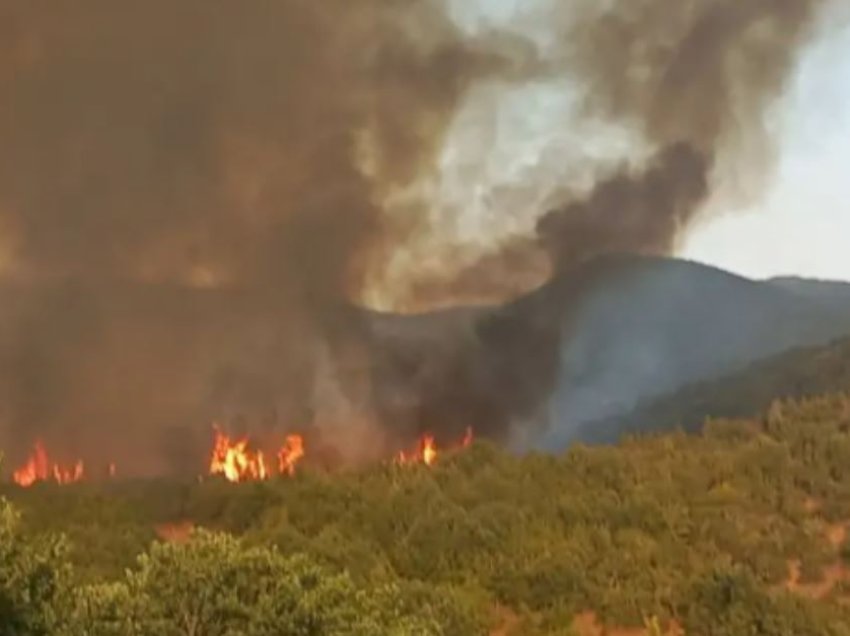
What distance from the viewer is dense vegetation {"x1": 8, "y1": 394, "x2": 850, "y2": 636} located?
24094 mm

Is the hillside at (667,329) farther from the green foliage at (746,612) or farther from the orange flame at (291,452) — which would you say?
the green foliage at (746,612)

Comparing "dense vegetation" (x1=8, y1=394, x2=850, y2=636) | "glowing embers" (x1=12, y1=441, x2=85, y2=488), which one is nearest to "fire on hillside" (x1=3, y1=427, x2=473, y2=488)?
"glowing embers" (x1=12, y1=441, x2=85, y2=488)

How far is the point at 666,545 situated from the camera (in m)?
51.6

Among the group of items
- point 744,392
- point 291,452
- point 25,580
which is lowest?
point 25,580

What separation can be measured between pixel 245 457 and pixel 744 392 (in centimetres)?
4059

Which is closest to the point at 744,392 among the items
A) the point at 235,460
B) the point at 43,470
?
the point at 235,460

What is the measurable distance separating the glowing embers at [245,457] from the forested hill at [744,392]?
25.5m

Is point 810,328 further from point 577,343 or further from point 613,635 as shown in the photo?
point 613,635

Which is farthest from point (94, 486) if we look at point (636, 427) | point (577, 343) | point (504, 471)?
point (577, 343)

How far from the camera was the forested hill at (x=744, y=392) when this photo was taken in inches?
3639

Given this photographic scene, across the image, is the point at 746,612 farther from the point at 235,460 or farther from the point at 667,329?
the point at 667,329

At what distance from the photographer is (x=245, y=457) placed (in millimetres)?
80562

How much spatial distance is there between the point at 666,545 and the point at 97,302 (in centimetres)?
4708

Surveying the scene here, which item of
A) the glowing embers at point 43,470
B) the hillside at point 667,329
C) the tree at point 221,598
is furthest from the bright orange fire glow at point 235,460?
the tree at point 221,598
